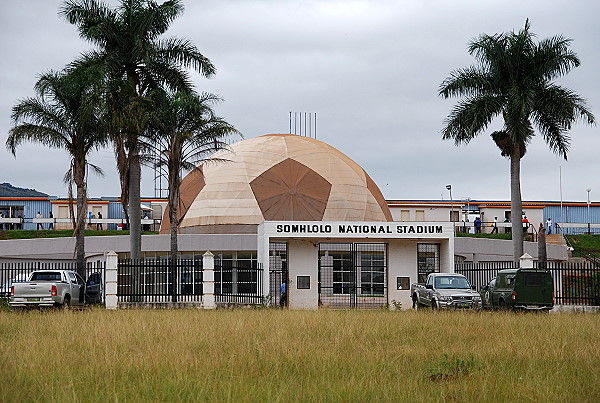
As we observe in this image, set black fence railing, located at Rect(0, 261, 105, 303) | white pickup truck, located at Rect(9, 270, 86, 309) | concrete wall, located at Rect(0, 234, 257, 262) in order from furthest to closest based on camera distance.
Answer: concrete wall, located at Rect(0, 234, 257, 262)
black fence railing, located at Rect(0, 261, 105, 303)
white pickup truck, located at Rect(9, 270, 86, 309)

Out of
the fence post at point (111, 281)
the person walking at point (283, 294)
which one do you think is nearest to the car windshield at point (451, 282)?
the person walking at point (283, 294)

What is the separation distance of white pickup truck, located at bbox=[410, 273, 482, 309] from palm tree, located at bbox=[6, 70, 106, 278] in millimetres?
14354

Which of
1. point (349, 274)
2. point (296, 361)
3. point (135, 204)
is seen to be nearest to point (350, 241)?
point (349, 274)

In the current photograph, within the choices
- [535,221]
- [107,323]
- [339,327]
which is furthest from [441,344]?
[535,221]

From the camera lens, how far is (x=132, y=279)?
32.8m

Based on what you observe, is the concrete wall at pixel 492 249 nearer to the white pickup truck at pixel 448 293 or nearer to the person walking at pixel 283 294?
the person walking at pixel 283 294

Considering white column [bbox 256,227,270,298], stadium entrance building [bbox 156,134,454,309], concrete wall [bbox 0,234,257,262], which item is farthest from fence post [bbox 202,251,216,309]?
concrete wall [bbox 0,234,257,262]

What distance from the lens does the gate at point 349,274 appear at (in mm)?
40375

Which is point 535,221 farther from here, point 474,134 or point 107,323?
point 107,323

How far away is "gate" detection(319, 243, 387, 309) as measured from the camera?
4038 centimetres

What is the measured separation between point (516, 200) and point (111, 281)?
61.1ft

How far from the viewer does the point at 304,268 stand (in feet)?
119

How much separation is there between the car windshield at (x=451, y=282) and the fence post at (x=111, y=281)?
39.1 ft

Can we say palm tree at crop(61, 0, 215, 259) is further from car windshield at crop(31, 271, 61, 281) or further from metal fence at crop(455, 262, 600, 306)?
metal fence at crop(455, 262, 600, 306)
